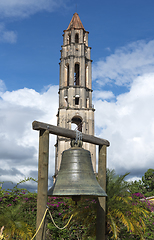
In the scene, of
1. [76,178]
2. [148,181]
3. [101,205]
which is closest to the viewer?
[76,178]

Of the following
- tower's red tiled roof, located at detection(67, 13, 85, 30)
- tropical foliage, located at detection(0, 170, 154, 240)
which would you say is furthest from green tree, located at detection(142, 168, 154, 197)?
tower's red tiled roof, located at detection(67, 13, 85, 30)

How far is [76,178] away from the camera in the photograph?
625 cm

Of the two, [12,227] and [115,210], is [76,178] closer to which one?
[115,210]

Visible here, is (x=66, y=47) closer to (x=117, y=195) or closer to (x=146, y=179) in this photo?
(x=146, y=179)

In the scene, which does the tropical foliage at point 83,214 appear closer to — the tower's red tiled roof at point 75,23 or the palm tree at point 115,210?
the palm tree at point 115,210

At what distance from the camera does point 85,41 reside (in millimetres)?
48656

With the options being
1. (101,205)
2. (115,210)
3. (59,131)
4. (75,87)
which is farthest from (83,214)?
(75,87)

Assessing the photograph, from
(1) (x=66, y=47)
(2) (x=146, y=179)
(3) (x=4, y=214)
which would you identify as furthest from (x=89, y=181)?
(1) (x=66, y=47)

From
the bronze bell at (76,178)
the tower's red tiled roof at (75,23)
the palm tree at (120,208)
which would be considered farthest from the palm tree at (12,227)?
the tower's red tiled roof at (75,23)

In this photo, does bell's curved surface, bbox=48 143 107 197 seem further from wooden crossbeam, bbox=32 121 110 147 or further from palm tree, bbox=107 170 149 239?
palm tree, bbox=107 170 149 239

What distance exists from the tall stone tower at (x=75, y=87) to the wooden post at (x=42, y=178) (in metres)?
33.5

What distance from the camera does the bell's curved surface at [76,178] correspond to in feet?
19.7

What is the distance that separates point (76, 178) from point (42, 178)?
798mm

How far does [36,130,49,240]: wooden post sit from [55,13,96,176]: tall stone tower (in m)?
33.5
